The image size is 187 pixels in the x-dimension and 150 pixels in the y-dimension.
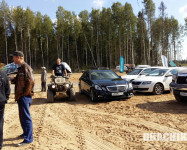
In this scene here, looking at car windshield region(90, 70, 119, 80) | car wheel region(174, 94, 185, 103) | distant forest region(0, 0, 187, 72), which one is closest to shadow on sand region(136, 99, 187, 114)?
car wheel region(174, 94, 185, 103)

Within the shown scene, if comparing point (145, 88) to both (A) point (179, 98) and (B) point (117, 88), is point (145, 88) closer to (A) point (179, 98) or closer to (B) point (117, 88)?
(B) point (117, 88)

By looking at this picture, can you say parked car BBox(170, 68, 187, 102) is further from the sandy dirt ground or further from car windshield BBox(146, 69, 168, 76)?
car windshield BBox(146, 69, 168, 76)

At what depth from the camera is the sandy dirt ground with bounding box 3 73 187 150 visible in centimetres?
407

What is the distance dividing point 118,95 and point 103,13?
37.2 meters

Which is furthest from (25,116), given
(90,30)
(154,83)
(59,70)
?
(90,30)

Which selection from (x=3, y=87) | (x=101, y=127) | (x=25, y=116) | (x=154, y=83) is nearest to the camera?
(x=3, y=87)

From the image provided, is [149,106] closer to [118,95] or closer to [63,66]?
[118,95]

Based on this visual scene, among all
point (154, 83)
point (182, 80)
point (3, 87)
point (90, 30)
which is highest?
point (90, 30)

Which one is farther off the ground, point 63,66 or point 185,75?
point 63,66

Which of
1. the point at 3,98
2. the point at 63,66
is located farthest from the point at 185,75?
the point at 3,98

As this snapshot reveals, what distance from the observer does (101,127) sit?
5.26 meters

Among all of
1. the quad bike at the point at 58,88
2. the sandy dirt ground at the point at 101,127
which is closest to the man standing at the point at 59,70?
the quad bike at the point at 58,88

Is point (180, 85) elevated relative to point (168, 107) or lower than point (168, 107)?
elevated

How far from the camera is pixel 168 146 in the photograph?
3889 millimetres
